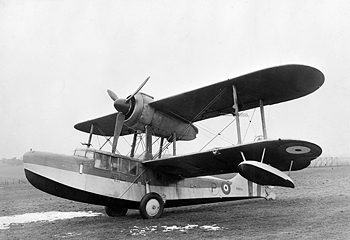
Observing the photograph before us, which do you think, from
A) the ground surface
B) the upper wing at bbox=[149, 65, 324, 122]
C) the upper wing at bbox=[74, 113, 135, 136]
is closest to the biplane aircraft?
the upper wing at bbox=[149, 65, 324, 122]

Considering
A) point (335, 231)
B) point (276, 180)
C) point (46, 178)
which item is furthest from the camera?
point (46, 178)

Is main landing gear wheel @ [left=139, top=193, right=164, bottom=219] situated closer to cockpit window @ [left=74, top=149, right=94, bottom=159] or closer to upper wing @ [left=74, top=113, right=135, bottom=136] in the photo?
cockpit window @ [left=74, top=149, right=94, bottom=159]

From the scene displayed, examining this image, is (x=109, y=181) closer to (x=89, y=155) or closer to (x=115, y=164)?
(x=115, y=164)

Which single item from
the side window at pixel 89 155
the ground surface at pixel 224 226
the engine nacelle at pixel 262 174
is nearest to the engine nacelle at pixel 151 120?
the side window at pixel 89 155

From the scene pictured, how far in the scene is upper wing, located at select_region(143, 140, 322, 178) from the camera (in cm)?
714

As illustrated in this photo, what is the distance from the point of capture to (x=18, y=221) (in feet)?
30.0

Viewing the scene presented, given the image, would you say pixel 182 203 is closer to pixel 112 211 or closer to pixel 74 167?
pixel 112 211

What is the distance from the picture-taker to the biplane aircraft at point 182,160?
7.59 metres

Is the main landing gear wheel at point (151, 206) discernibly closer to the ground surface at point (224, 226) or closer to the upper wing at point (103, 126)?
the ground surface at point (224, 226)

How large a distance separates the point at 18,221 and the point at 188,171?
538 centimetres

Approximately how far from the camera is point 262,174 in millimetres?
6930

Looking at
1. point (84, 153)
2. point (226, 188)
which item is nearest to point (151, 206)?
point (84, 153)

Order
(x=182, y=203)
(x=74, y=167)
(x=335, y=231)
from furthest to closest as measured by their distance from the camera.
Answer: (x=182, y=203) → (x=74, y=167) → (x=335, y=231)

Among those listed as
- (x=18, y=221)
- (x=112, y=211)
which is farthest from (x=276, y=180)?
(x=18, y=221)
